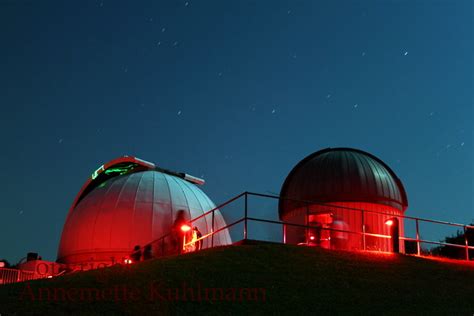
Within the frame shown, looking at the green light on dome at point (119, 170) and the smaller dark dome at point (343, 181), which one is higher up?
the green light on dome at point (119, 170)

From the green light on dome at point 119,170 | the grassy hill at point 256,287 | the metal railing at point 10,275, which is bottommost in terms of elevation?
the grassy hill at point 256,287

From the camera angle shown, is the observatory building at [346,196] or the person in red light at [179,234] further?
the observatory building at [346,196]

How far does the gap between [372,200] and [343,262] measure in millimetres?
8287

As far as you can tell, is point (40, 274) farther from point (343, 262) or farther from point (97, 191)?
point (343, 262)

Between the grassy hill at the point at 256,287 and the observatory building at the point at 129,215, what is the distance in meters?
12.7

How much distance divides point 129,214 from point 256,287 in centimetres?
1721

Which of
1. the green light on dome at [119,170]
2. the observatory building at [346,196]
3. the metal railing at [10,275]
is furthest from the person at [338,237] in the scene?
the green light on dome at [119,170]

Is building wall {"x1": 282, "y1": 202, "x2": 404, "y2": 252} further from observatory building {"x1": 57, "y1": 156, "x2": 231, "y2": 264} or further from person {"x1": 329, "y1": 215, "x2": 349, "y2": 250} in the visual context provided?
observatory building {"x1": 57, "y1": 156, "x2": 231, "y2": 264}

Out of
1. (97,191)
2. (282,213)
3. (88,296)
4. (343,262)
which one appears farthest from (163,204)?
(88,296)

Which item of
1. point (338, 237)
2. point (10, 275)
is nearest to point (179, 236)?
point (338, 237)

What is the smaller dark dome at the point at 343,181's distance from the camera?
23734 millimetres

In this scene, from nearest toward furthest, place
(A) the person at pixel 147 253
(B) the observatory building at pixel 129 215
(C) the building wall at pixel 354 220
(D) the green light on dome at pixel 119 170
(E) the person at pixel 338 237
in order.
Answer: (E) the person at pixel 338 237 → (C) the building wall at pixel 354 220 → (A) the person at pixel 147 253 → (B) the observatory building at pixel 129 215 → (D) the green light on dome at pixel 119 170

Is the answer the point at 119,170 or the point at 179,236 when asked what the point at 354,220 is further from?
the point at 119,170

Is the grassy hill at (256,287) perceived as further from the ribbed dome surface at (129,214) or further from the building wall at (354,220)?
the ribbed dome surface at (129,214)
